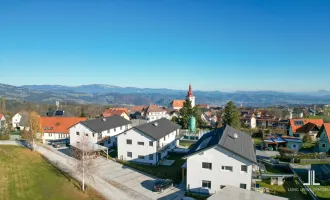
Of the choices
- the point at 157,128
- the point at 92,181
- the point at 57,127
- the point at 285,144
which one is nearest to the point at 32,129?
the point at 57,127

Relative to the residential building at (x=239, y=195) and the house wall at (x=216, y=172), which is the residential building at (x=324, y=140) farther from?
the residential building at (x=239, y=195)

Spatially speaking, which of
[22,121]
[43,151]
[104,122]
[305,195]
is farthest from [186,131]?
[22,121]

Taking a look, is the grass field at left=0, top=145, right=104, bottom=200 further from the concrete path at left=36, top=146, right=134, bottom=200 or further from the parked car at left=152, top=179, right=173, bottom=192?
the parked car at left=152, top=179, right=173, bottom=192

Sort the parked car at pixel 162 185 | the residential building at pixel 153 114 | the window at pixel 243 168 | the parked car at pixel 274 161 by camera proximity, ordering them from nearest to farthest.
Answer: the window at pixel 243 168 < the parked car at pixel 162 185 < the parked car at pixel 274 161 < the residential building at pixel 153 114

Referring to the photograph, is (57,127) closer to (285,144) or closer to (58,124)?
(58,124)

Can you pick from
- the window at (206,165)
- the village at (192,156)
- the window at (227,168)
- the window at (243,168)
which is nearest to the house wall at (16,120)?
the village at (192,156)

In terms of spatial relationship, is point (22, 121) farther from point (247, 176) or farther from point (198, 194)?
point (247, 176)
